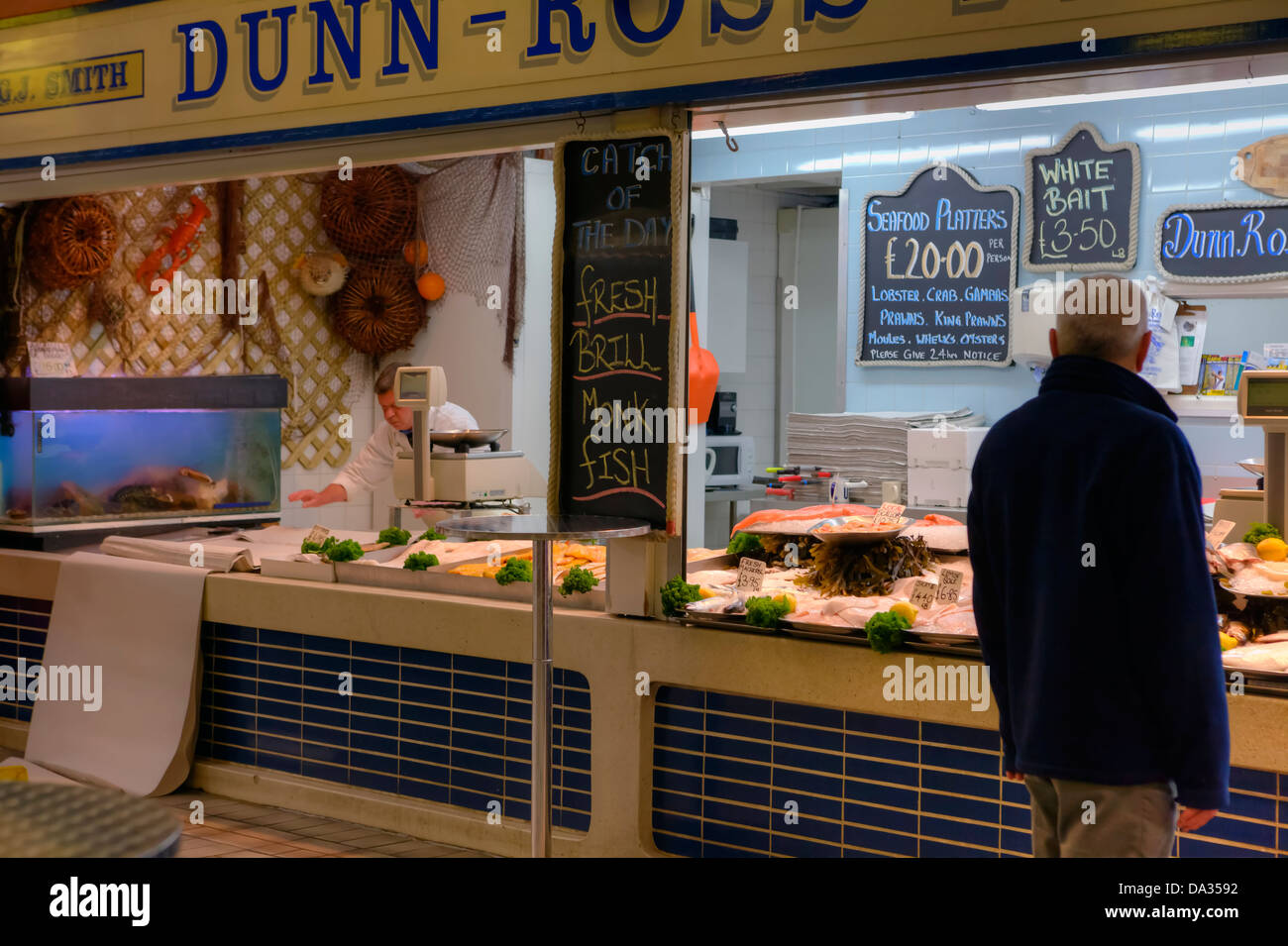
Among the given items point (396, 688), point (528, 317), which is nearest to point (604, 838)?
point (396, 688)

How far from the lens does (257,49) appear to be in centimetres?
504

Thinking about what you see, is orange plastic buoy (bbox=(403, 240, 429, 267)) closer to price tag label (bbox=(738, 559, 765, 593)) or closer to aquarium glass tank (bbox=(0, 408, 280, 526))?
aquarium glass tank (bbox=(0, 408, 280, 526))

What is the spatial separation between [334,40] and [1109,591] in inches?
140

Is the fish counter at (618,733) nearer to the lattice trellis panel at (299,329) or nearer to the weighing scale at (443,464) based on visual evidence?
the weighing scale at (443,464)

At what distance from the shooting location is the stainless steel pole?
140 inches

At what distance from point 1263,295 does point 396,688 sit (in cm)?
441

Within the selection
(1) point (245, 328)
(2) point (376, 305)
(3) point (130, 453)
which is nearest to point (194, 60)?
(3) point (130, 453)

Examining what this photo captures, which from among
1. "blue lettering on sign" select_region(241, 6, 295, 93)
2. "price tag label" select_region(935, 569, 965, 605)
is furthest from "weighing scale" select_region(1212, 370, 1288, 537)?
"blue lettering on sign" select_region(241, 6, 295, 93)

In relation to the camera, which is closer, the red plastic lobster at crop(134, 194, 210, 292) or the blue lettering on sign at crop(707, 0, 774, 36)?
the blue lettering on sign at crop(707, 0, 774, 36)

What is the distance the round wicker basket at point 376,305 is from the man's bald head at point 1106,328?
5.76 meters

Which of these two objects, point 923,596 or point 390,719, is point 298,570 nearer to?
point 390,719

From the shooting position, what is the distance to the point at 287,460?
7699mm

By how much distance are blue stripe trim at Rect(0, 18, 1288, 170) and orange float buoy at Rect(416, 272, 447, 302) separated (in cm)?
243
